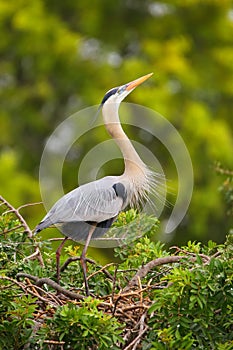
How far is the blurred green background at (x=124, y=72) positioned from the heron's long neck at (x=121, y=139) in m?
8.05

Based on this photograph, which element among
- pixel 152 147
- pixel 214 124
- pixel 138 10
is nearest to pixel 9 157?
pixel 152 147

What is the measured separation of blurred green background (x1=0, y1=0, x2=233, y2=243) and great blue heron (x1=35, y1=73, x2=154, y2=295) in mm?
8042

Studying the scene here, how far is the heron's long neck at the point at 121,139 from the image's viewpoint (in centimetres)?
482

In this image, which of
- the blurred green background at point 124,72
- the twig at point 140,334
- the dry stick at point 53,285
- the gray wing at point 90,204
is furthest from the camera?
the blurred green background at point 124,72

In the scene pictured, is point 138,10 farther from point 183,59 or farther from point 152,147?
point 152,147

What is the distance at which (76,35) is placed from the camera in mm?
14414

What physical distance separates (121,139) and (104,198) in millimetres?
392

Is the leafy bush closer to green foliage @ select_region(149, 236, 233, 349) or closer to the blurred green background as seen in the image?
green foliage @ select_region(149, 236, 233, 349)

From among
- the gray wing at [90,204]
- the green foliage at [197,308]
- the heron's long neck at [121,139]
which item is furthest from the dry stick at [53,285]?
the heron's long neck at [121,139]

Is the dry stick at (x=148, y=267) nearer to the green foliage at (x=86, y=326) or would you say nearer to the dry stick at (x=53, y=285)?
the dry stick at (x=53, y=285)

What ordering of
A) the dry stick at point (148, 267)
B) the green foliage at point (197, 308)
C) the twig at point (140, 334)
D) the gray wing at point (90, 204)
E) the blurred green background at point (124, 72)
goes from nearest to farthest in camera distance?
1. the green foliage at point (197, 308)
2. the twig at point (140, 334)
3. the dry stick at point (148, 267)
4. the gray wing at point (90, 204)
5. the blurred green background at point (124, 72)

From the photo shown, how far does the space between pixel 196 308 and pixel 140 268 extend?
1.90ft

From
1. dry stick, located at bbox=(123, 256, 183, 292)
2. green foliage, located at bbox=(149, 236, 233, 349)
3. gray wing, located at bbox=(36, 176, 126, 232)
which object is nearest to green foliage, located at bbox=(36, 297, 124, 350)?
green foliage, located at bbox=(149, 236, 233, 349)

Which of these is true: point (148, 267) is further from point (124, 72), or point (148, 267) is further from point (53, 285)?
point (124, 72)
